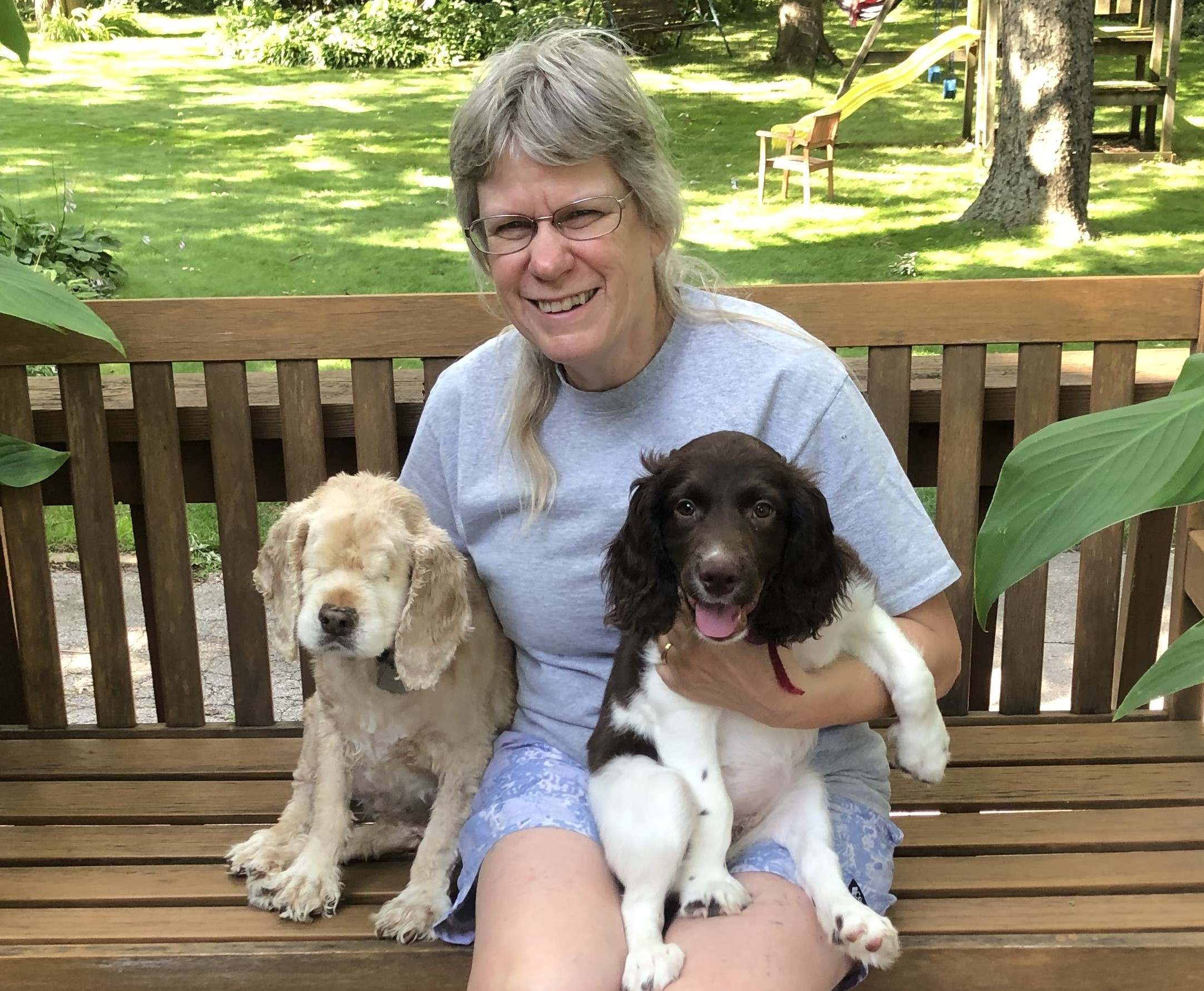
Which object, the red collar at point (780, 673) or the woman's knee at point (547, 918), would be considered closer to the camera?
the woman's knee at point (547, 918)

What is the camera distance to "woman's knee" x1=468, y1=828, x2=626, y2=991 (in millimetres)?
1948

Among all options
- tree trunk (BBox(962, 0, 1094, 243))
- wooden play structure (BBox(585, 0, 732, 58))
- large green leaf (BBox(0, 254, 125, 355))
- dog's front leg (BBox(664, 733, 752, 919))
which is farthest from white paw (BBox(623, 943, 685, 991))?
wooden play structure (BBox(585, 0, 732, 58))

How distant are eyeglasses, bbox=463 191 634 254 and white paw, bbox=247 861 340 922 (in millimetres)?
1294

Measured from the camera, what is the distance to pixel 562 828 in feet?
7.48

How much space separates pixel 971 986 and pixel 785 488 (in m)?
1.01

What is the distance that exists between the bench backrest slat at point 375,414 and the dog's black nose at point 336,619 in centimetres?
79

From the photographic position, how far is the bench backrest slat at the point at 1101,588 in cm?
298

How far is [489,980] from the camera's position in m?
1.98

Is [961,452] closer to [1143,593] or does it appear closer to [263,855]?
[1143,593]

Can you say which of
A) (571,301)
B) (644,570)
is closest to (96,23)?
(571,301)

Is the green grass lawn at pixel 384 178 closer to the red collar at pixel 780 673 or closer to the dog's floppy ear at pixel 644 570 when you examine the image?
the dog's floppy ear at pixel 644 570

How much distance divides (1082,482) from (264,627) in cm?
226

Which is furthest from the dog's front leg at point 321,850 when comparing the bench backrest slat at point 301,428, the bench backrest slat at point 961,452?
the bench backrest slat at point 961,452

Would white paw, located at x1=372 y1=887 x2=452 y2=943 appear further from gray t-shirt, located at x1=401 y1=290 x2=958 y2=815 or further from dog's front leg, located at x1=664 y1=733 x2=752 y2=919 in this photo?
dog's front leg, located at x1=664 y1=733 x2=752 y2=919
